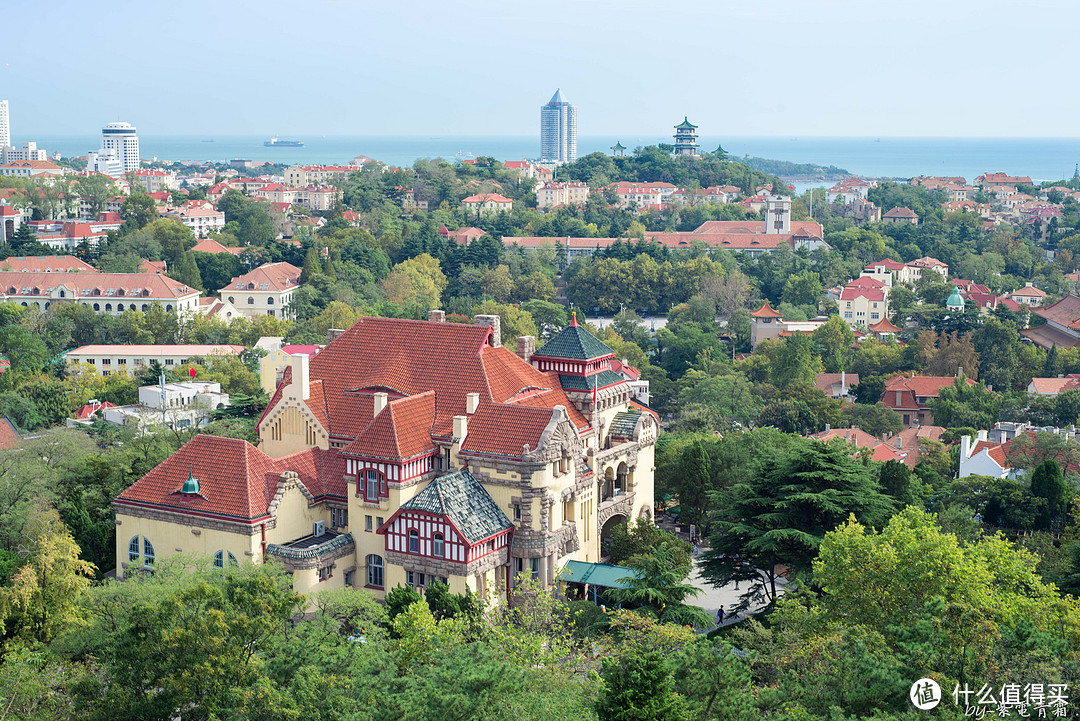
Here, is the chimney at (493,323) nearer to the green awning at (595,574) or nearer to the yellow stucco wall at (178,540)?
the green awning at (595,574)

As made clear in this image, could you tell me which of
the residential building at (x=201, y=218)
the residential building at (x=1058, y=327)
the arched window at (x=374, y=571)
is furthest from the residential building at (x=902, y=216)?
the arched window at (x=374, y=571)

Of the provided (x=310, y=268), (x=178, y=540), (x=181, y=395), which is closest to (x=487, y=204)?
(x=310, y=268)

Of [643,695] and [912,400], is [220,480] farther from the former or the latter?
[912,400]

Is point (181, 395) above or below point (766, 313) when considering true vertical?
below

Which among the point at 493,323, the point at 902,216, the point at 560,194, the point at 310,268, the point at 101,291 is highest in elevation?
the point at 560,194

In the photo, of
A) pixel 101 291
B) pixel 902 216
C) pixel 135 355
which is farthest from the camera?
pixel 902 216
